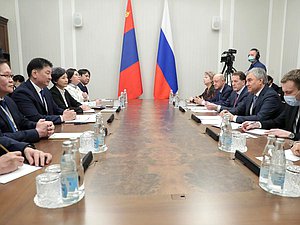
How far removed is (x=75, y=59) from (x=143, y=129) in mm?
3949

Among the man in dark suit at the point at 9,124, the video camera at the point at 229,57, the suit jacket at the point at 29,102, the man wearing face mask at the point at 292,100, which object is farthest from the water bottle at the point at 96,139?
the video camera at the point at 229,57

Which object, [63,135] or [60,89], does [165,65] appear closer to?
[60,89]

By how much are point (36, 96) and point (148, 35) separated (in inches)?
143

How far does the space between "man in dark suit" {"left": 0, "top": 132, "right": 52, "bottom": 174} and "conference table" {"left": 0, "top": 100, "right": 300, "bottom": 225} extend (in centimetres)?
8

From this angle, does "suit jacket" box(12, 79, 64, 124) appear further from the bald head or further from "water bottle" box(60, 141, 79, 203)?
the bald head

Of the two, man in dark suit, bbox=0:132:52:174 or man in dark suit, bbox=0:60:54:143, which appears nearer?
man in dark suit, bbox=0:132:52:174

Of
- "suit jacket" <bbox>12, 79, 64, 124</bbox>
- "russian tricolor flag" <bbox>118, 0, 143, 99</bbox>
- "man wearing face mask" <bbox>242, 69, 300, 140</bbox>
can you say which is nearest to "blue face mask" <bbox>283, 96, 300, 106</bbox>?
"man wearing face mask" <bbox>242, 69, 300, 140</bbox>

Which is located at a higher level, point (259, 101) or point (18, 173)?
point (259, 101)

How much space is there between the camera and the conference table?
0.90 m

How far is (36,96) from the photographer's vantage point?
8.50 ft

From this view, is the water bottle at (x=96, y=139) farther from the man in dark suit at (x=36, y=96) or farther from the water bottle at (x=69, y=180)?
the man in dark suit at (x=36, y=96)

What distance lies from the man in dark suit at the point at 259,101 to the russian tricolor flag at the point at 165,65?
8.73ft

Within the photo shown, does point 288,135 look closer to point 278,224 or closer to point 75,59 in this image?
point 278,224

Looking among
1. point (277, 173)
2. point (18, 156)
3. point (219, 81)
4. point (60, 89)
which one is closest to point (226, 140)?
point (277, 173)
